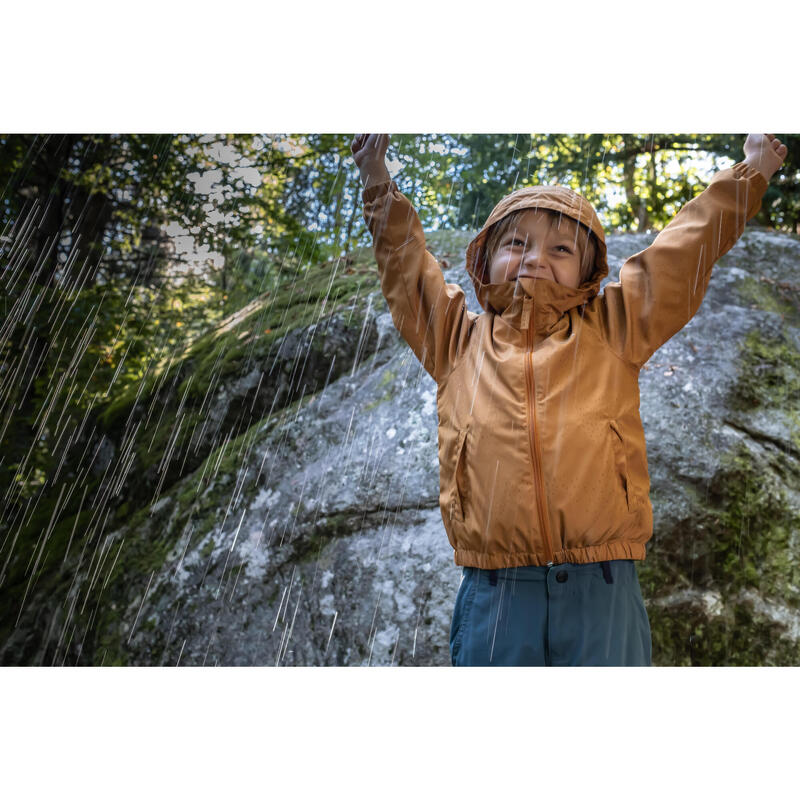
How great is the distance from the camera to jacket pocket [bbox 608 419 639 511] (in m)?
2.06

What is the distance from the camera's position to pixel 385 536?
11.3ft

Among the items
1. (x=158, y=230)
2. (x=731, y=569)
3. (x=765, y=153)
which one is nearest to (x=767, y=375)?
(x=731, y=569)

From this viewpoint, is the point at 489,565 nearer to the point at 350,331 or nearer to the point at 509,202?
the point at 509,202

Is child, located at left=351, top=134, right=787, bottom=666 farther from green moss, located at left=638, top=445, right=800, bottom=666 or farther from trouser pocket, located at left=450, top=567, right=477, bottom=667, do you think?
green moss, located at left=638, top=445, right=800, bottom=666

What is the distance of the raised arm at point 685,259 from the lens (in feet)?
7.02

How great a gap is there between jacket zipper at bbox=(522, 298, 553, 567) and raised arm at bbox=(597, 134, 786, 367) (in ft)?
0.89

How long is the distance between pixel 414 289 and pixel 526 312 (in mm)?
410

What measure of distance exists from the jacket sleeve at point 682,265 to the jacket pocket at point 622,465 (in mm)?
270

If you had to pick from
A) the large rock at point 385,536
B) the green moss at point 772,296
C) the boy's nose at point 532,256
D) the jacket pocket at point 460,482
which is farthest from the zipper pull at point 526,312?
the green moss at point 772,296

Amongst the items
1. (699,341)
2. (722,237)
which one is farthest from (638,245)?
(722,237)

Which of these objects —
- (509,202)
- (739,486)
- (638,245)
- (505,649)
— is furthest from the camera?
(638,245)

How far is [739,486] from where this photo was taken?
3414 mm

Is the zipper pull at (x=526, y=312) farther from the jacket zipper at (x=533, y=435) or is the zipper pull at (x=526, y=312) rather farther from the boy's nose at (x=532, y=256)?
the boy's nose at (x=532, y=256)

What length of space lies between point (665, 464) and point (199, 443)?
2942 millimetres
